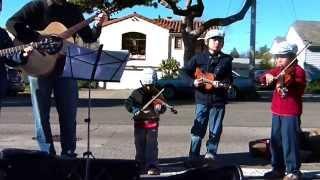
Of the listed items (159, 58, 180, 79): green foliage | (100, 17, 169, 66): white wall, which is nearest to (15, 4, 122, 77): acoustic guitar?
(159, 58, 180, 79): green foliage

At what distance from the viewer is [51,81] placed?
7.30 metres

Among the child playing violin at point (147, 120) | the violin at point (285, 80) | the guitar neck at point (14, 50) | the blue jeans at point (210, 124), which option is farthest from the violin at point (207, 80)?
the guitar neck at point (14, 50)

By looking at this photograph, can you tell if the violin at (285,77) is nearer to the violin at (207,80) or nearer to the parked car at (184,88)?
the violin at (207,80)

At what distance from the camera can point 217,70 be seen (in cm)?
820

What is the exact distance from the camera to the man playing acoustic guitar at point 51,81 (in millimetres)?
7070

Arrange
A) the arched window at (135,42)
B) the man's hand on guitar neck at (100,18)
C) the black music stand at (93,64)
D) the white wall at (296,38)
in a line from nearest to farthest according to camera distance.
A: the black music stand at (93,64) < the man's hand on guitar neck at (100,18) < the arched window at (135,42) < the white wall at (296,38)

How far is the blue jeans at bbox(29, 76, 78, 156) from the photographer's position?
7293mm

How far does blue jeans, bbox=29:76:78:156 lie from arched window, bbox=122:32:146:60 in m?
38.4

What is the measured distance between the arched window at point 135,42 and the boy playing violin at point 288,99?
38441 millimetres

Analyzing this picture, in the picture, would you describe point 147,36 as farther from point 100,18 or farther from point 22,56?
point 22,56

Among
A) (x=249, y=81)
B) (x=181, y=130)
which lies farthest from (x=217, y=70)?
(x=249, y=81)

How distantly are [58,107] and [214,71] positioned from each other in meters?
1.96

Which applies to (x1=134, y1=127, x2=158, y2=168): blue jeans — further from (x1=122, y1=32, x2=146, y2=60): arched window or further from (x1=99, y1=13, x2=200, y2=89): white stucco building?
(x1=122, y1=32, x2=146, y2=60): arched window

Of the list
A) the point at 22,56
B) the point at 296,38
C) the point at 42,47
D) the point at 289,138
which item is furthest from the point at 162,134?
the point at 296,38
